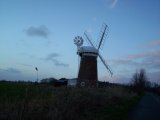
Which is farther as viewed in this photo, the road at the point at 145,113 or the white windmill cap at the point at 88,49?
the white windmill cap at the point at 88,49

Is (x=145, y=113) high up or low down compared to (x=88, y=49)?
down

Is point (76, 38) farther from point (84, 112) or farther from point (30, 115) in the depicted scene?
point (30, 115)

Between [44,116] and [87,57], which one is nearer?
[44,116]

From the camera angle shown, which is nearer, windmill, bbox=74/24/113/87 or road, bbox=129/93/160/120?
road, bbox=129/93/160/120

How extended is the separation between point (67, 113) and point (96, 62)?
38.2 metres

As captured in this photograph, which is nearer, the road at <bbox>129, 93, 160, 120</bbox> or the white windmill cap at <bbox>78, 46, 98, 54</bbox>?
the road at <bbox>129, 93, 160, 120</bbox>

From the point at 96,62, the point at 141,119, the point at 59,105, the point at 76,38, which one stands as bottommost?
the point at 141,119

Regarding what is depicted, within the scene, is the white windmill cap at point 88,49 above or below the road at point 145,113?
above

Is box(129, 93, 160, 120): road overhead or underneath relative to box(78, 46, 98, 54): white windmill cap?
underneath

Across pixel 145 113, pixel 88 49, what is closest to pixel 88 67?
pixel 88 49

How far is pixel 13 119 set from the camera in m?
9.71

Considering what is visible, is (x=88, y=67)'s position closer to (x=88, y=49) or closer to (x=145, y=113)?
(x=88, y=49)

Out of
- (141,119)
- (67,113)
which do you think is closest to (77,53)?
(141,119)

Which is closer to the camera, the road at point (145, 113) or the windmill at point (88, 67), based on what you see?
the road at point (145, 113)
